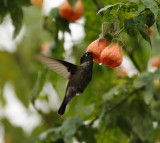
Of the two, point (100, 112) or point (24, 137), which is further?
point (24, 137)

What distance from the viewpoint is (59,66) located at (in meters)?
1.82

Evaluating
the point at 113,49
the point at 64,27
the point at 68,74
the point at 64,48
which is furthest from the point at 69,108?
the point at 113,49

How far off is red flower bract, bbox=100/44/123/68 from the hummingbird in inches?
3.5

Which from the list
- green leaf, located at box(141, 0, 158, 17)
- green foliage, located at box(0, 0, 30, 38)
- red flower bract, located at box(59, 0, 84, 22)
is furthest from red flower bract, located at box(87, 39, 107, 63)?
red flower bract, located at box(59, 0, 84, 22)

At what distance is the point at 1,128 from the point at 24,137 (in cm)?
41

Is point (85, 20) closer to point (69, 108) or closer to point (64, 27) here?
point (64, 27)

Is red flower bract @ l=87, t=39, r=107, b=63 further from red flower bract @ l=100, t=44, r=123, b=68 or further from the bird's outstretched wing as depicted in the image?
the bird's outstretched wing

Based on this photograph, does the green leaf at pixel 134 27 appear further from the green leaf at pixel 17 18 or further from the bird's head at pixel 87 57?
the green leaf at pixel 17 18

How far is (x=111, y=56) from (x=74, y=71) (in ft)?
1.29

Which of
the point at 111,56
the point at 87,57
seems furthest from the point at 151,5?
the point at 87,57

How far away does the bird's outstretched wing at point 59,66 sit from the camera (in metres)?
1.72

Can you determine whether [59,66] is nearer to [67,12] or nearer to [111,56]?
[111,56]

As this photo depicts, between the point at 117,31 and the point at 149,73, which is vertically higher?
the point at 117,31

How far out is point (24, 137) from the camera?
422 centimetres
